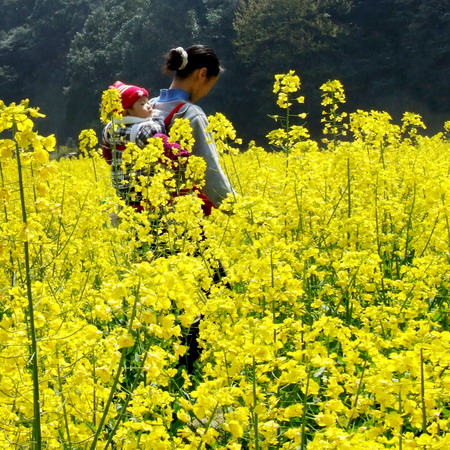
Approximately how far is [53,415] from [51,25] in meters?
41.9

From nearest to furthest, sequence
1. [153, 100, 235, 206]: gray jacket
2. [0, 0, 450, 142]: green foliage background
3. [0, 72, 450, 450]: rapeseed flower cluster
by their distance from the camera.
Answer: [0, 72, 450, 450]: rapeseed flower cluster < [153, 100, 235, 206]: gray jacket < [0, 0, 450, 142]: green foliage background

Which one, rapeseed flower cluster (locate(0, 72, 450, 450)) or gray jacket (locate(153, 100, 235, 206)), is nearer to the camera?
rapeseed flower cluster (locate(0, 72, 450, 450))

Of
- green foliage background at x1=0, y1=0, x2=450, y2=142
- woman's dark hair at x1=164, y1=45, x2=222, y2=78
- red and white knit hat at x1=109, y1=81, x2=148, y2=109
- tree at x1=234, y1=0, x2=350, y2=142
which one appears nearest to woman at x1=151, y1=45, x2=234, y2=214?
woman's dark hair at x1=164, y1=45, x2=222, y2=78

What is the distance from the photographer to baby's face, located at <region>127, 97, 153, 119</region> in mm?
3973

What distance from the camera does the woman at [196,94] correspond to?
3.95m

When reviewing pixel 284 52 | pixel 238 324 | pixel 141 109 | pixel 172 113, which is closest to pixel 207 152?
pixel 172 113

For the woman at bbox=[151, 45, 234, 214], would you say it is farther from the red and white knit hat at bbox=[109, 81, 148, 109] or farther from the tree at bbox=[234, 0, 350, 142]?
the tree at bbox=[234, 0, 350, 142]

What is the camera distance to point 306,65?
84.6 ft

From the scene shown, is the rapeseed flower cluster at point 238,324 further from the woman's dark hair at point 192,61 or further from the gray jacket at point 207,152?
the woman's dark hair at point 192,61

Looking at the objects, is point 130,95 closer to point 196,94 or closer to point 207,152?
point 196,94

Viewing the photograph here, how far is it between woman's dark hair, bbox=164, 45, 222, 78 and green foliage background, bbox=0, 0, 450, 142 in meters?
17.9

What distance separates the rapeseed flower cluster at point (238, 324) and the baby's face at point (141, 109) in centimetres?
28

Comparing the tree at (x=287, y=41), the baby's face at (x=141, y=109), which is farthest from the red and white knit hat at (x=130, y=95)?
the tree at (x=287, y=41)

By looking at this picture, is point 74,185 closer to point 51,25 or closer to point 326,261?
point 326,261
